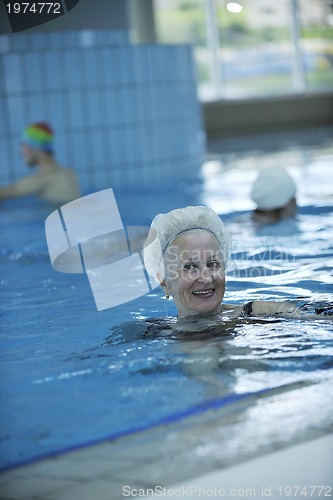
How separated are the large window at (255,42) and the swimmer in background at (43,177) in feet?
32.6

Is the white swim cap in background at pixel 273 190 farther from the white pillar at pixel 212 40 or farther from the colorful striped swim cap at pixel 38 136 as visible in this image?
the white pillar at pixel 212 40

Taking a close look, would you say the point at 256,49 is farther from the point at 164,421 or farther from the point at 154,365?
the point at 164,421

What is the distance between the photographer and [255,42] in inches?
720

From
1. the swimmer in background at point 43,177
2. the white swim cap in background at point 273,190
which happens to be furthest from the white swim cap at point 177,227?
the swimmer in background at point 43,177

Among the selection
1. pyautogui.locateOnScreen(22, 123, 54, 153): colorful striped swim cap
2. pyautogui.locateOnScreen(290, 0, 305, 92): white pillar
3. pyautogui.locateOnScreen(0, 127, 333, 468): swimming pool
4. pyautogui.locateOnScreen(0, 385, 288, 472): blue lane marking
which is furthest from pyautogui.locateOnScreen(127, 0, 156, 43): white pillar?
pyautogui.locateOnScreen(0, 385, 288, 472): blue lane marking

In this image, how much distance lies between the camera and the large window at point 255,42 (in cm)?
1759

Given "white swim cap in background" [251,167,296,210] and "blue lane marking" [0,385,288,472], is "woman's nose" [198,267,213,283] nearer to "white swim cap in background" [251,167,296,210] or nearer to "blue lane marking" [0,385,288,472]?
"blue lane marking" [0,385,288,472]

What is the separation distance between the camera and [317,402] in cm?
274

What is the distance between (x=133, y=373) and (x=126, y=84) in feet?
22.9

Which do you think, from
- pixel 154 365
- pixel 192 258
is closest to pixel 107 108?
pixel 192 258

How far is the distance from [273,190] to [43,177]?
2348 millimetres

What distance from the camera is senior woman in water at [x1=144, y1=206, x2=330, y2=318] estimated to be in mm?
3543

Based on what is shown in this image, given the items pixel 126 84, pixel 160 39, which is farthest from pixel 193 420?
pixel 160 39

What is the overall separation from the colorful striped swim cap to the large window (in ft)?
32.6
